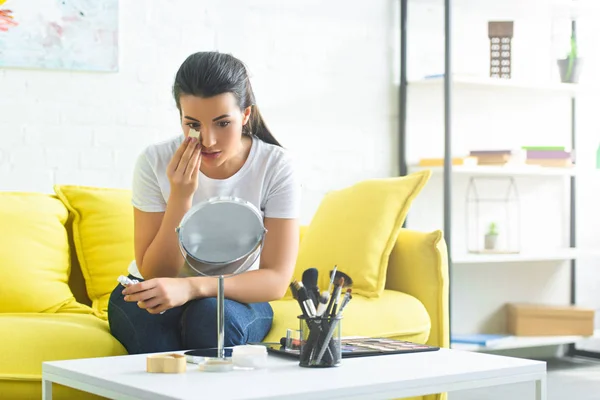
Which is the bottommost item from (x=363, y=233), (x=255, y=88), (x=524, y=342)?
(x=524, y=342)

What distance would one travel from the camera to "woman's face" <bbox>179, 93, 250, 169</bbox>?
6.60 feet

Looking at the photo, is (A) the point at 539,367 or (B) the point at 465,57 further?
(B) the point at 465,57

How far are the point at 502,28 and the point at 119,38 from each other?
1.66 meters

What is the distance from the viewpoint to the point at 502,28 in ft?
13.1

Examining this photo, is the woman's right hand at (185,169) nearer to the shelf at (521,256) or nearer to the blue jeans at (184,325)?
the blue jeans at (184,325)

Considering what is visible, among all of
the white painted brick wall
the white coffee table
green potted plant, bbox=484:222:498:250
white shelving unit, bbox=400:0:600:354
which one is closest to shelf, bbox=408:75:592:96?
white shelving unit, bbox=400:0:600:354

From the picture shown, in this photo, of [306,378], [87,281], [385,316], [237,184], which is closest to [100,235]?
[87,281]

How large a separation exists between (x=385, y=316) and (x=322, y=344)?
3.54 feet

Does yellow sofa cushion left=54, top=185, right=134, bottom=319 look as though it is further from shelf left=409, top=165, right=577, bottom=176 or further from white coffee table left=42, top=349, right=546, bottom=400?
shelf left=409, top=165, right=577, bottom=176

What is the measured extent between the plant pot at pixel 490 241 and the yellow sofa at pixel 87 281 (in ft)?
3.50

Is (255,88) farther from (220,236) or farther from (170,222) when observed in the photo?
(220,236)

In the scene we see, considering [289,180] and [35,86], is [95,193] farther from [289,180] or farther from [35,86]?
[289,180]

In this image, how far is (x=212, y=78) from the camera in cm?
203

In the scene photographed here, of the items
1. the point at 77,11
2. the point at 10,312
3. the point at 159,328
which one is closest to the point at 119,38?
the point at 77,11
